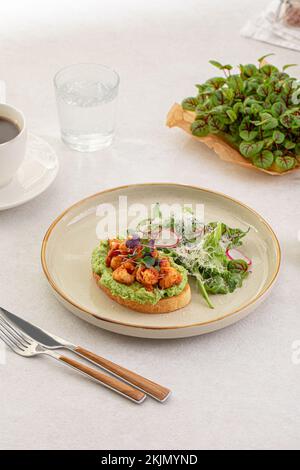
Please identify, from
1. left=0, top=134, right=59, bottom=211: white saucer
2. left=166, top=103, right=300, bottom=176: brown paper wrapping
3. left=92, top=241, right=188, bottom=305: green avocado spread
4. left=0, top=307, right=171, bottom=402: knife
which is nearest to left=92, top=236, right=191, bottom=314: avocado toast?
left=92, top=241, right=188, bottom=305: green avocado spread

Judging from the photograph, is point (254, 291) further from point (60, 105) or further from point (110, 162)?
point (60, 105)

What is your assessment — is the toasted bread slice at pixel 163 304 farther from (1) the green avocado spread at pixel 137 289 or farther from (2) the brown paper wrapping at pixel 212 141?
(2) the brown paper wrapping at pixel 212 141

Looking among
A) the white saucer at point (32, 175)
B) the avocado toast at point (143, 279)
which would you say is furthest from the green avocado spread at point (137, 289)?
the white saucer at point (32, 175)

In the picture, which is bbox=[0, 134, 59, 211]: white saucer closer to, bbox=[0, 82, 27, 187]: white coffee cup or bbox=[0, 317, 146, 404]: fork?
bbox=[0, 82, 27, 187]: white coffee cup

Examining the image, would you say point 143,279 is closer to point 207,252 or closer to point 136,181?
point 207,252

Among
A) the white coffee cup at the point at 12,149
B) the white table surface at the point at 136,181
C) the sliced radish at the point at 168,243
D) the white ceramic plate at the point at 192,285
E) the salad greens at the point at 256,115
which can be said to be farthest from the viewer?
the salad greens at the point at 256,115
